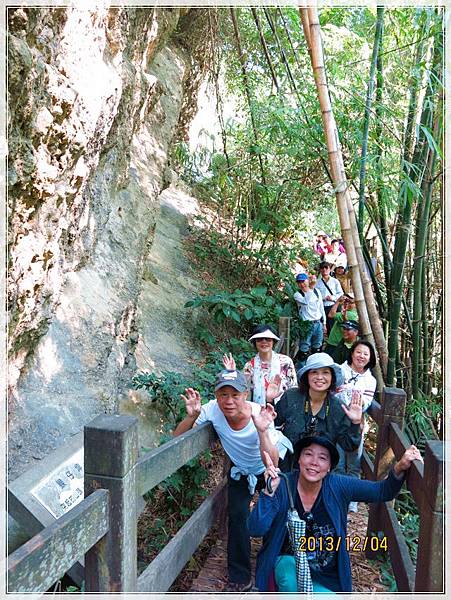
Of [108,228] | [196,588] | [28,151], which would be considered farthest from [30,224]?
[108,228]

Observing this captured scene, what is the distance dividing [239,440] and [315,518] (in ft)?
2.12

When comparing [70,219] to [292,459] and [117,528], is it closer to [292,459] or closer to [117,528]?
[292,459]

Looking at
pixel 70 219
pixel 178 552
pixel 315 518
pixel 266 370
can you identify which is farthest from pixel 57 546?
pixel 70 219

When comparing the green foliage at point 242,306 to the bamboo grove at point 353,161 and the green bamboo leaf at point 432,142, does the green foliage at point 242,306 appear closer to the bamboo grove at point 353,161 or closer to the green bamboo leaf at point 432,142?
the bamboo grove at point 353,161

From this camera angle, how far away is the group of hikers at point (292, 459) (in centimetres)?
217

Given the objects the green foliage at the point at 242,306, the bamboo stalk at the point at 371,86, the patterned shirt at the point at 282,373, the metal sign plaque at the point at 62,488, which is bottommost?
the metal sign plaque at the point at 62,488

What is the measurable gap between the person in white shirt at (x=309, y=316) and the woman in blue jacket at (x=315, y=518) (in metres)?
4.63

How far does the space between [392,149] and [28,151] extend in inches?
163

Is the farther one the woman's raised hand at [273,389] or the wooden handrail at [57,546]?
the woman's raised hand at [273,389]

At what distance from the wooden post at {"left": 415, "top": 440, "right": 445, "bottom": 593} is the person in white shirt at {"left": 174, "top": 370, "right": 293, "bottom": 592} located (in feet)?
2.66

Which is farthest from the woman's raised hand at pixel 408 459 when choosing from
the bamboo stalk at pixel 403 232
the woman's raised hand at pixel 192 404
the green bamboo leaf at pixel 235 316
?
the green bamboo leaf at pixel 235 316

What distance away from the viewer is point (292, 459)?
2.74 metres

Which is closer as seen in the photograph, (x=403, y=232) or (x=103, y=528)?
(x=103, y=528)

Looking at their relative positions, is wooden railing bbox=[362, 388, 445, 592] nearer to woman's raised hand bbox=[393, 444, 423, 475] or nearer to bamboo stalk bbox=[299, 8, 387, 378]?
woman's raised hand bbox=[393, 444, 423, 475]
